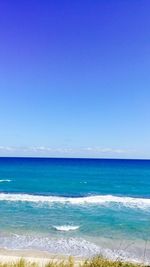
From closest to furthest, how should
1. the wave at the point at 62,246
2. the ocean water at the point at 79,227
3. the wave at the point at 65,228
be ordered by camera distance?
1. the wave at the point at 62,246
2. the ocean water at the point at 79,227
3. the wave at the point at 65,228

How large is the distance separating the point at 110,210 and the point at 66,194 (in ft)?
32.9

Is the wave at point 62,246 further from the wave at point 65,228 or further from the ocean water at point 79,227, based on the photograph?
the wave at point 65,228

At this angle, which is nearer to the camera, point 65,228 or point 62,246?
A: point 62,246

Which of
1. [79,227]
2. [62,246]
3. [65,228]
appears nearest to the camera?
[62,246]

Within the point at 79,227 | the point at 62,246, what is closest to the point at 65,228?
the point at 79,227

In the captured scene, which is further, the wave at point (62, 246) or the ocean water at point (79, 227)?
the ocean water at point (79, 227)

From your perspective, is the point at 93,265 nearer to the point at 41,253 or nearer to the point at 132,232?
the point at 41,253

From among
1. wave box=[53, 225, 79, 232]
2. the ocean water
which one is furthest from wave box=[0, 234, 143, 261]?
wave box=[53, 225, 79, 232]

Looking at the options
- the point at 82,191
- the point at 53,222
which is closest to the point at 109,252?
the point at 53,222

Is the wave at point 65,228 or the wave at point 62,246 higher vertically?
the wave at point 65,228

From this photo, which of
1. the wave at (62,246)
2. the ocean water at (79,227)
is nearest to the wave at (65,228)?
the ocean water at (79,227)

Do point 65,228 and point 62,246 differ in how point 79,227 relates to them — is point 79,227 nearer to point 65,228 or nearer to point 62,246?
point 65,228

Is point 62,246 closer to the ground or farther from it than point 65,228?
Result: closer to the ground

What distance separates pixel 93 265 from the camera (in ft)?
23.7
